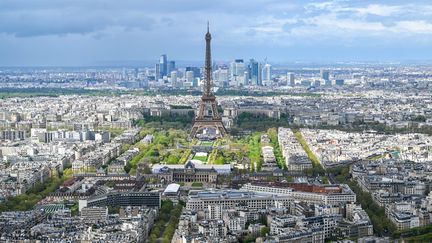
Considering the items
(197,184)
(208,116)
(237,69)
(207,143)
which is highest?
(237,69)

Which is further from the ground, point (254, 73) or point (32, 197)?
point (254, 73)

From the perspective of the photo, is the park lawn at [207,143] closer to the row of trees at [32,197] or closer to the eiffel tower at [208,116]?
the eiffel tower at [208,116]

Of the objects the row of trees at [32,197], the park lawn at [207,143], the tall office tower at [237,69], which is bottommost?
the park lawn at [207,143]

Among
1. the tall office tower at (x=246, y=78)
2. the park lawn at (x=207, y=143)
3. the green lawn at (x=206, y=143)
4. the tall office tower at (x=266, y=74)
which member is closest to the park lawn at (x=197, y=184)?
the park lawn at (x=207, y=143)

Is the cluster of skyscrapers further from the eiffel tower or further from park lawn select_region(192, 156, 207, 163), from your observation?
park lawn select_region(192, 156, 207, 163)

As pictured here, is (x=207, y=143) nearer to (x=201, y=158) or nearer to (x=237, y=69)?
(x=201, y=158)

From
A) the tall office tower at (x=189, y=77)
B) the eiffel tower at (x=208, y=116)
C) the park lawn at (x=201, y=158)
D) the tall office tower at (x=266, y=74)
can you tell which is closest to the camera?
the park lawn at (x=201, y=158)

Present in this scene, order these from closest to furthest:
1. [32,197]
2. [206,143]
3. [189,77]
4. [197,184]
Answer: [32,197]
[197,184]
[206,143]
[189,77]

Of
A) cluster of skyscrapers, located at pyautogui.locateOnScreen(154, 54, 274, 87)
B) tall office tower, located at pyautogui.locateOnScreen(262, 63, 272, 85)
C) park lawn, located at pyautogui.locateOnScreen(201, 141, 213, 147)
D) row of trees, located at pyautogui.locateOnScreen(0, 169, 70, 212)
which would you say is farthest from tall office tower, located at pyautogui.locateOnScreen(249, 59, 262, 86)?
row of trees, located at pyautogui.locateOnScreen(0, 169, 70, 212)

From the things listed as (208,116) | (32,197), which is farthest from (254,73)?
(32,197)

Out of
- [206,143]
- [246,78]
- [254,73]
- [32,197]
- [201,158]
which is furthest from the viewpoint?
[254,73]

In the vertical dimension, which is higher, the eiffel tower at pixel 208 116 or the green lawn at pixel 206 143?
the eiffel tower at pixel 208 116

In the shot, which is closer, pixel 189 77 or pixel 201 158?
pixel 201 158
